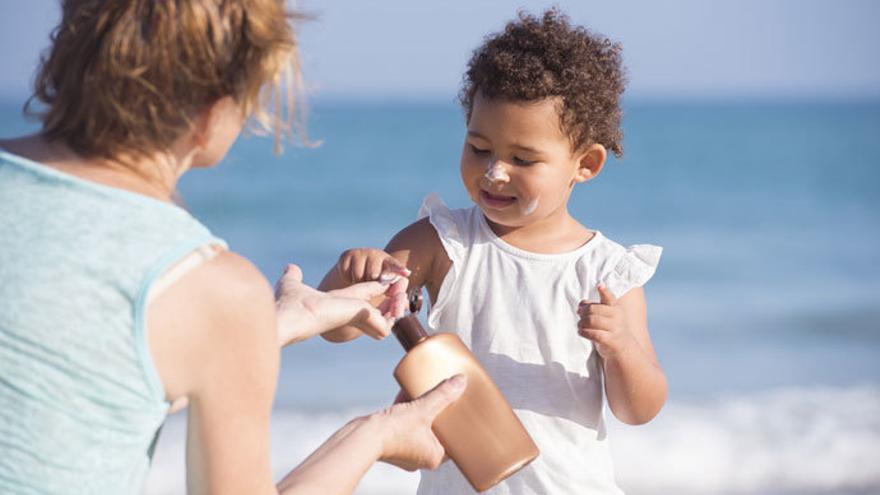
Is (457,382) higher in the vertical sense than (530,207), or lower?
lower

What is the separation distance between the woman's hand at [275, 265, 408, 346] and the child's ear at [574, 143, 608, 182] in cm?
58

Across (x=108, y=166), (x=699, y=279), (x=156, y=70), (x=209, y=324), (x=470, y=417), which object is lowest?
(x=699, y=279)

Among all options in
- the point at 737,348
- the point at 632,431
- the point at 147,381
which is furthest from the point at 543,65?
the point at 737,348

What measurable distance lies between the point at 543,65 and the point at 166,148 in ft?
3.81

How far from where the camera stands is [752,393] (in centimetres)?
808

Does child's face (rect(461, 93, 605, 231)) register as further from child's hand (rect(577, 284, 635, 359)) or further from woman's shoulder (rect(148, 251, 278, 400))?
woman's shoulder (rect(148, 251, 278, 400))

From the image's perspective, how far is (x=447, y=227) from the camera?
9.86 ft

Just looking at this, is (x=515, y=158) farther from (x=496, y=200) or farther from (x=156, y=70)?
(x=156, y=70)

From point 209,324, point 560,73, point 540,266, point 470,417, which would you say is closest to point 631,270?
point 540,266

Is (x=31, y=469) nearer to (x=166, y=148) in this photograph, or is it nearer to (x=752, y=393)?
(x=166, y=148)

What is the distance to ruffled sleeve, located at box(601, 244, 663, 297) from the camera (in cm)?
291

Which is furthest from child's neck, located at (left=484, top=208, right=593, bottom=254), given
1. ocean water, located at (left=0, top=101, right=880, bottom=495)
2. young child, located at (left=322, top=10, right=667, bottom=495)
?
ocean water, located at (left=0, top=101, right=880, bottom=495)

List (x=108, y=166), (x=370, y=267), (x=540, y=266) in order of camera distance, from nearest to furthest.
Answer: (x=108, y=166) → (x=370, y=267) → (x=540, y=266)

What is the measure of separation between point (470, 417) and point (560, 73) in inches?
33.5
